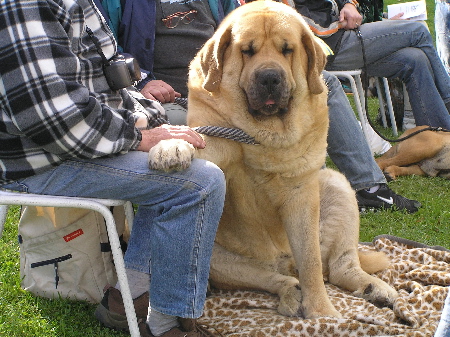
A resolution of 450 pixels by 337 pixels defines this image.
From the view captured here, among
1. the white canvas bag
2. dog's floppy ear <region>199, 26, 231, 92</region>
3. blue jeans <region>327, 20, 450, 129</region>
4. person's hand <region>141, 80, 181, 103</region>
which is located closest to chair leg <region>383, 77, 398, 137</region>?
blue jeans <region>327, 20, 450, 129</region>

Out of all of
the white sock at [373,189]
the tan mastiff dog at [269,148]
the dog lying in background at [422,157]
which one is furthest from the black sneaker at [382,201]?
the tan mastiff dog at [269,148]

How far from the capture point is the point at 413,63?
17.1ft

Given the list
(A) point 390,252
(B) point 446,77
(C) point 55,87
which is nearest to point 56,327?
(C) point 55,87

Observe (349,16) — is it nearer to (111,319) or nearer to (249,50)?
Result: (249,50)

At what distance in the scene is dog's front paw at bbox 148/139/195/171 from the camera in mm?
1936

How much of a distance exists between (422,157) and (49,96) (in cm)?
416

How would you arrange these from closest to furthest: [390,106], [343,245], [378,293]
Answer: [378,293] → [343,245] → [390,106]

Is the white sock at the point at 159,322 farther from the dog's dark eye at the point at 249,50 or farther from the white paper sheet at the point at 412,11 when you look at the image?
the white paper sheet at the point at 412,11

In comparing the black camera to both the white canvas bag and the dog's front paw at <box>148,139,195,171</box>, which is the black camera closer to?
the dog's front paw at <box>148,139,195,171</box>

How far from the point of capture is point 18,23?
5.78ft

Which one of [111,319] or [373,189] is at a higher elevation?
[111,319]

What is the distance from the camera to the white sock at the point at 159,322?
2096 millimetres

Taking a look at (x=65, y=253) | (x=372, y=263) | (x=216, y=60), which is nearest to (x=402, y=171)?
(x=372, y=263)

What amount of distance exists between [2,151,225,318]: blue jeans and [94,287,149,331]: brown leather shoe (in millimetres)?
312
